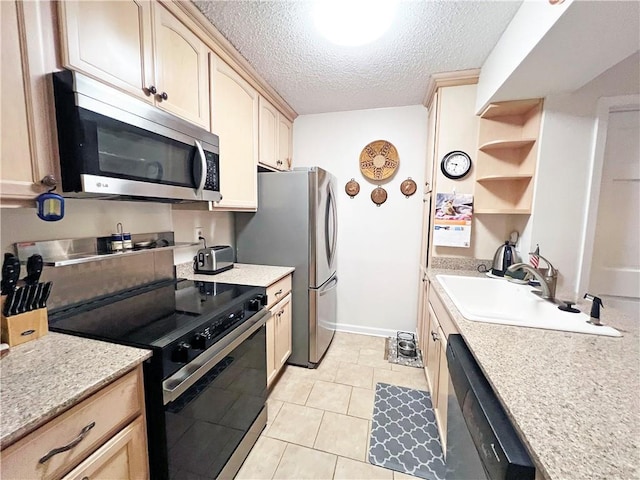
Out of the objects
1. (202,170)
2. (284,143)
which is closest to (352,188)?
(284,143)

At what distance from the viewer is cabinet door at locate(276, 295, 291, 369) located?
196 cm

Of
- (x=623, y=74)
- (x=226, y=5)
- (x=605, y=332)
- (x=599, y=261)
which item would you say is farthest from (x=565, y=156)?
(x=226, y=5)

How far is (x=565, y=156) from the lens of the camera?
1624 mm

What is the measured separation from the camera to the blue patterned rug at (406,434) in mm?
1426

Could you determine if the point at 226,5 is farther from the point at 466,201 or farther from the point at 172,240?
the point at 466,201

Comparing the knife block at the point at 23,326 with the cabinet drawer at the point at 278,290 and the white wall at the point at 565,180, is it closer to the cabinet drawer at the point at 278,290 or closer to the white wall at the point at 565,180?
the cabinet drawer at the point at 278,290

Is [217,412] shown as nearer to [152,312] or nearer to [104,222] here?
[152,312]

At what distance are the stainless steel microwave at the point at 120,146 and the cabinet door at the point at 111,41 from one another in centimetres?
9

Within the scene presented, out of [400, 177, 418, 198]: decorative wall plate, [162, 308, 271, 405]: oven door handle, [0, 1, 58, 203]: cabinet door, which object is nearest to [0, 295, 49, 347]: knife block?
[0, 1, 58, 203]: cabinet door

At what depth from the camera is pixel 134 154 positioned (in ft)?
3.52

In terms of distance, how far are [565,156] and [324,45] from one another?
1.62 metres

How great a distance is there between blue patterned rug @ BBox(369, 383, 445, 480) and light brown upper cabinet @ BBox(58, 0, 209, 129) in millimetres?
2121

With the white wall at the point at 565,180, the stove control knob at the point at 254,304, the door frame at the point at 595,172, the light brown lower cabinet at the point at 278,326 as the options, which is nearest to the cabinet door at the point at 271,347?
the light brown lower cabinet at the point at 278,326

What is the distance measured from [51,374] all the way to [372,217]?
2.50 meters
